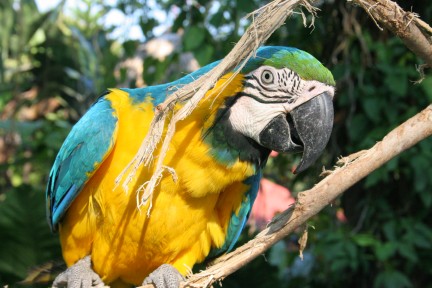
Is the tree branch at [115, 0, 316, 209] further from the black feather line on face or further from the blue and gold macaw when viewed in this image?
the black feather line on face

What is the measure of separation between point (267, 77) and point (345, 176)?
42cm

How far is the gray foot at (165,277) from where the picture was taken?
6.59ft

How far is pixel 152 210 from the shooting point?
197 cm

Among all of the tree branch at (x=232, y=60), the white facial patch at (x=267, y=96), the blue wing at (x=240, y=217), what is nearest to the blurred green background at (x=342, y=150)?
the blue wing at (x=240, y=217)

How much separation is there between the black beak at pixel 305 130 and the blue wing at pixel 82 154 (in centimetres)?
51

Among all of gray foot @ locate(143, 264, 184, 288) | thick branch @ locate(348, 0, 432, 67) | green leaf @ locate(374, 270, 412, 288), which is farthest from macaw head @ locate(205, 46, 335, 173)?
green leaf @ locate(374, 270, 412, 288)

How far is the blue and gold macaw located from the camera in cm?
183

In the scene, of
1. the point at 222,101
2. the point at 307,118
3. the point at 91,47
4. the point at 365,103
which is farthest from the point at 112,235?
A: the point at 91,47

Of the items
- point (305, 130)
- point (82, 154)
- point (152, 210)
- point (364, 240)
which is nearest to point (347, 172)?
point (305, 130)

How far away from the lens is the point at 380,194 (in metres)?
3.49

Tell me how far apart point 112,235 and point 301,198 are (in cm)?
71

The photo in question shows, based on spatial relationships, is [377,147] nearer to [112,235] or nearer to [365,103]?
[112,235]

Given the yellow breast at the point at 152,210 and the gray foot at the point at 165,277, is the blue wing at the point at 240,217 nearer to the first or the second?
the yellow breast at the point at 152,210

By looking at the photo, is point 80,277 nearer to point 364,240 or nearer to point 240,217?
point 240,217
